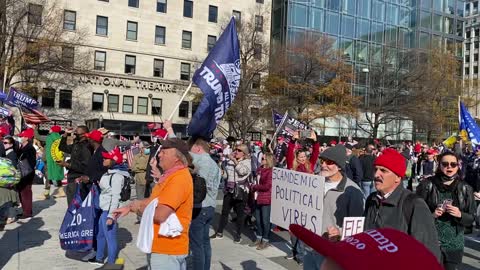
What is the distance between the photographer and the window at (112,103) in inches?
1624

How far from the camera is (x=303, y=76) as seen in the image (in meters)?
35.2

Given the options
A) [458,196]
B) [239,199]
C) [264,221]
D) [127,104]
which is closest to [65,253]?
[239,199]

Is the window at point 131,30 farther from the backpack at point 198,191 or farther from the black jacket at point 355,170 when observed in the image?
the backpack at point 198,191

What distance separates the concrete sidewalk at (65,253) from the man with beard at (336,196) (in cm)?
255

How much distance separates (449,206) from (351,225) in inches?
56.2

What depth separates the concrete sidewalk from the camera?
6.67 m

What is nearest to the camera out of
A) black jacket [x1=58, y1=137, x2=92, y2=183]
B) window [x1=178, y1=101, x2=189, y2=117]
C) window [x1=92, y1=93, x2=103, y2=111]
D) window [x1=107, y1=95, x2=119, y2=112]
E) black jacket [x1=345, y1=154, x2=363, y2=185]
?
black jacket [x1=58, y1=137, x2=92, y2=183]

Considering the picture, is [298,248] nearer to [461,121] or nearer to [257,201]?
[257,201]

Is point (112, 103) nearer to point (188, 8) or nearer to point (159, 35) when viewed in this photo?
point (159, 35)

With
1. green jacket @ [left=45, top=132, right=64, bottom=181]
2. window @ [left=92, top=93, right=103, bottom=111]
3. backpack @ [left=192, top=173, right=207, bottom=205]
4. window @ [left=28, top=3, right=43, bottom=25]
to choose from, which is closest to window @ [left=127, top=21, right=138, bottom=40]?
window @ [left=92, top=93, right=103, bottom=111]

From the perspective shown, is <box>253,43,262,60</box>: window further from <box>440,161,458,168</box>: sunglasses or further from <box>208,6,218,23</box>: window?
<box>440,161,458,168</box>: sunglasses

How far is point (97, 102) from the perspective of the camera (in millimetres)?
40750

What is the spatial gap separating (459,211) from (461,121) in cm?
877

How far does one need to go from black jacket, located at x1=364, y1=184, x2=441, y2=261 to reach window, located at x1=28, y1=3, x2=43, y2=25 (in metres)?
29.9
